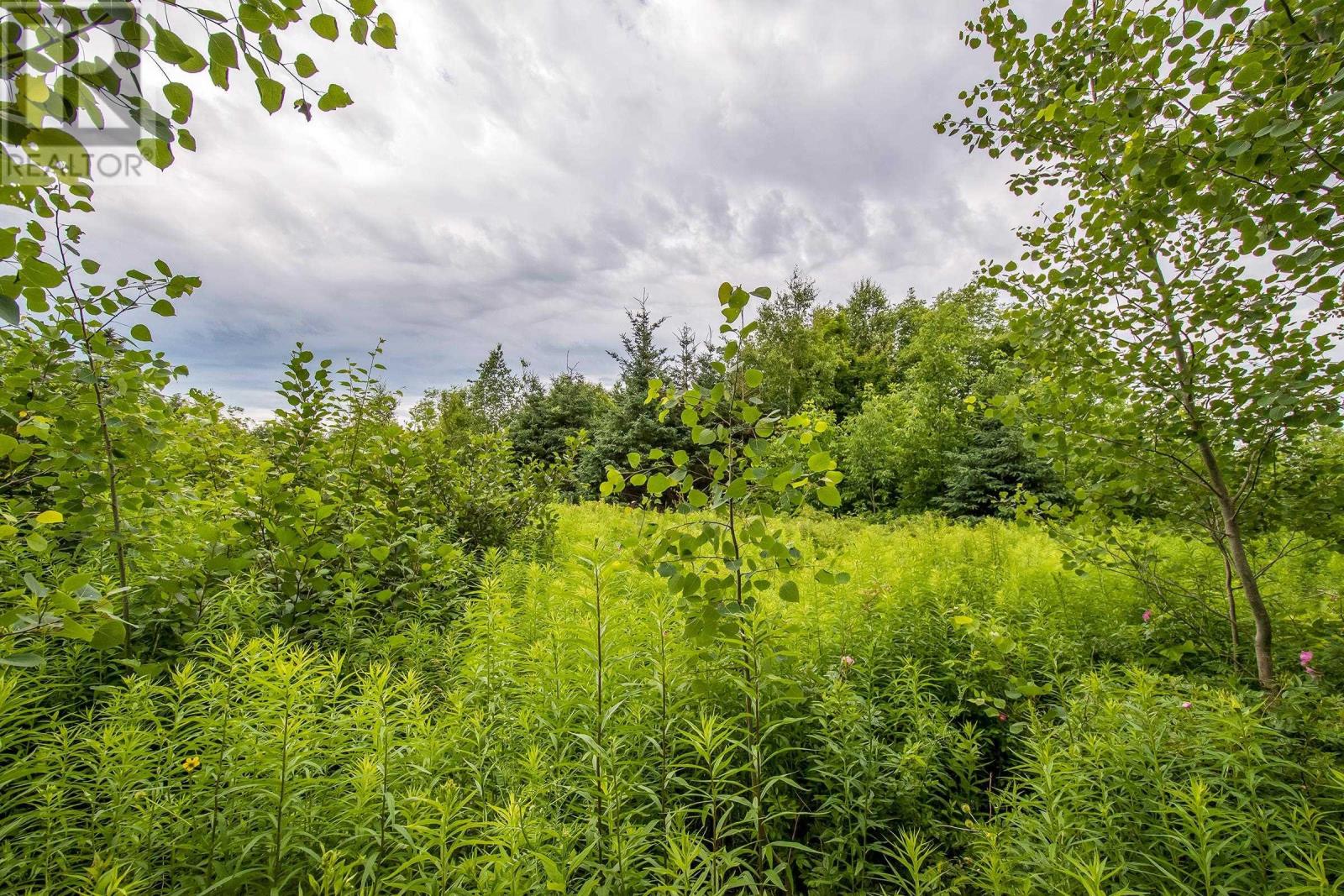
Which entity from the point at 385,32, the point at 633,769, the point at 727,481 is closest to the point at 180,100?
the point at 385,32

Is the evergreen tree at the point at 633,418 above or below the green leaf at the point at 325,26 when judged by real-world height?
above

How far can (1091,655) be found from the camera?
10.7ft

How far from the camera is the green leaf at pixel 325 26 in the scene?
0.98 metres

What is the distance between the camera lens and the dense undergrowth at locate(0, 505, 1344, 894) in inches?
54.9

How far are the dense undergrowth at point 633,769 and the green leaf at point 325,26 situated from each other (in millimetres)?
1776

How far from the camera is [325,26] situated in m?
1.00

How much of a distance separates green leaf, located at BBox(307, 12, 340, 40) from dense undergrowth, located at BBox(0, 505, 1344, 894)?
5.83 feet

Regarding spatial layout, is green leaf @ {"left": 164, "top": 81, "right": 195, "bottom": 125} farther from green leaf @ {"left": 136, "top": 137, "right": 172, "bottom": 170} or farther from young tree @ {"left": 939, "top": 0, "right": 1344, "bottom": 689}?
young tree @ {"left": 939, "top": 0, "right": 1344, "bottom": 689}

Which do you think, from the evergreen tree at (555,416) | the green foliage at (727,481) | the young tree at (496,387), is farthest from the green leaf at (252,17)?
the young tree at (496,387)

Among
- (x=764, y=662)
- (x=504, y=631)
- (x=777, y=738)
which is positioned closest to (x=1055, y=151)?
(x=764, y=662)

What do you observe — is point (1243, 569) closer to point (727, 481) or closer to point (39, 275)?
point (727, 481)

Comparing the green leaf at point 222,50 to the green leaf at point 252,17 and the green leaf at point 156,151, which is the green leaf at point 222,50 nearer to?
the green leaf at point 252,17

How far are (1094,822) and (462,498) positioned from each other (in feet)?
17.4

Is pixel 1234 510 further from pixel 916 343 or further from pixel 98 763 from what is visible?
pixel 916 343
